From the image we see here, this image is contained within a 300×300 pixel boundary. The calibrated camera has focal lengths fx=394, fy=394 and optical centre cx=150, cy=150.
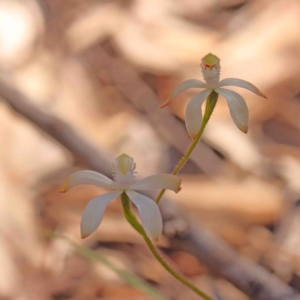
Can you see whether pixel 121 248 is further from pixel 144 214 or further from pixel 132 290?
pixel 144 214

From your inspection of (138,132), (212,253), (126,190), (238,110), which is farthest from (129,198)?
(138,132)

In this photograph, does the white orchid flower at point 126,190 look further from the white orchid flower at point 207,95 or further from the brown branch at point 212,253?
the brown branch at point 212,253

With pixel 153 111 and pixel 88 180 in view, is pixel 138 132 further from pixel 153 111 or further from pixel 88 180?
pixel 88 180

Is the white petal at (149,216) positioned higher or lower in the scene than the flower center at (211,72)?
lower

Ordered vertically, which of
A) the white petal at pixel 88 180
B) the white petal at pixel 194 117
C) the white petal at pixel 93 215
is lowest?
the white petal at pixel 93 215

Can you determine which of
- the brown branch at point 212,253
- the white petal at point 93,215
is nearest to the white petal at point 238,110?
the white petal at point 93,215

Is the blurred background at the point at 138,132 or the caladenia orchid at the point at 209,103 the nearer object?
the caladenia orchid at the point at 209,103
